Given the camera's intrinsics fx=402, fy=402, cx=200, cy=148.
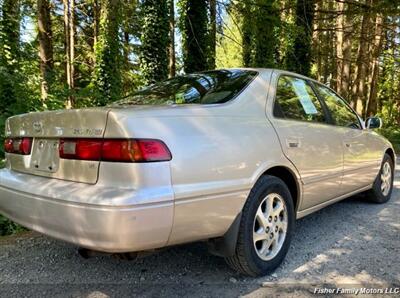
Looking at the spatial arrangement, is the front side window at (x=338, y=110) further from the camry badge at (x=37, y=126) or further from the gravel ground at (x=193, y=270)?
the camry badge at (x=37, y=126)

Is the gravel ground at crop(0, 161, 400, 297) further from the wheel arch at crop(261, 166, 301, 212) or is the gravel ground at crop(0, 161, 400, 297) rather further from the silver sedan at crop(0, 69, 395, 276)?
the wheel arch at crop(261, 166, 301, 212)

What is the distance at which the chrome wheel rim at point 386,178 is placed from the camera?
571 cm

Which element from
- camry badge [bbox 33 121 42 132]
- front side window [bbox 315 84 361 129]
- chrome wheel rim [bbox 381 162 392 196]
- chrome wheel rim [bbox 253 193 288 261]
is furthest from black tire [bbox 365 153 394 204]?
camry badge [bbox 33 121 42 132]

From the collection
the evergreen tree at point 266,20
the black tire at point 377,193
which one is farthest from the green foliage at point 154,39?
the black tire at point 377,193

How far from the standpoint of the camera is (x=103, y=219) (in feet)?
7.62

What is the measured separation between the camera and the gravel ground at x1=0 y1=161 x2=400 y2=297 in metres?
2.97

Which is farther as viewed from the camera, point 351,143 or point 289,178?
point 351,143

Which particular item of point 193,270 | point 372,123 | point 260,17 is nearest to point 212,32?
point 260,17

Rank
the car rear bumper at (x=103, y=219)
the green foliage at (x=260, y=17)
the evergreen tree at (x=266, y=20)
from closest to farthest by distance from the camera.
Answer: the car rear bumper at (x=103, y=219) → the green foliage at (x=260, y=17) → the evergreen tree at (x=266, y=20)

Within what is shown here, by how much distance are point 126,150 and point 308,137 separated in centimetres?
194

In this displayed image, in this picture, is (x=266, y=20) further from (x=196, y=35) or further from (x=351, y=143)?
(x=351, y=143)

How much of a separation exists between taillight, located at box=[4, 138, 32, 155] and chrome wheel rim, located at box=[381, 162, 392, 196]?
4701mm

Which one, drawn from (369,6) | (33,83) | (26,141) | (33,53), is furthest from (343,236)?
(33,53)

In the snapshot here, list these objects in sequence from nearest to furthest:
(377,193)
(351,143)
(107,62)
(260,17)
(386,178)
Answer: (351,143) < (377,193) < (386,178) < (260,17) < (107,62)
